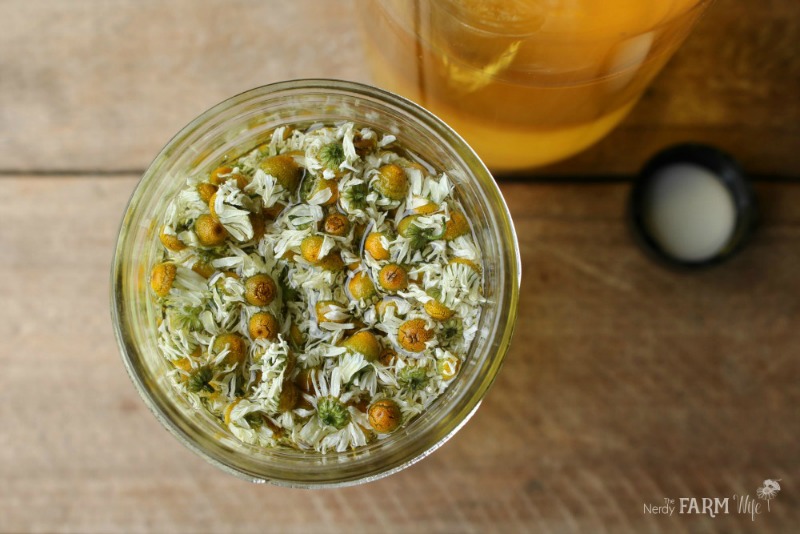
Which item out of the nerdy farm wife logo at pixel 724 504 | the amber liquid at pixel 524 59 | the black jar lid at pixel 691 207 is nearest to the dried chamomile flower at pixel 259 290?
the amber liquid at pixel 524 59

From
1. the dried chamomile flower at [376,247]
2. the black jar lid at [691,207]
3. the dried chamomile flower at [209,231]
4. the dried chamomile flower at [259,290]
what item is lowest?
the dried chamomile flower at [259,290]

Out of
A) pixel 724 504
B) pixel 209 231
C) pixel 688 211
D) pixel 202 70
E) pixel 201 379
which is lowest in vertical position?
pixel 724 504

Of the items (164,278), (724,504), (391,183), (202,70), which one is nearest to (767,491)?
(724,504)

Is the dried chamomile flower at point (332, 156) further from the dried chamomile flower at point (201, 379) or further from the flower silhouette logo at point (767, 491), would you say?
the flower silhouette logo at point (767, 491)

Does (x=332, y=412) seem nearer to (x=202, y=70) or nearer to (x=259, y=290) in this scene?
(x=259, y=290)

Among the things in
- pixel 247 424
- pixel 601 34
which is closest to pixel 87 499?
pixel 247 424

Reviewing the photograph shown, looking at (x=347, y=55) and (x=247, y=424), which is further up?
(x=347, y=55)

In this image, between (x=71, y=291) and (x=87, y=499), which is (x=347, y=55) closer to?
(x=71, y=291)
